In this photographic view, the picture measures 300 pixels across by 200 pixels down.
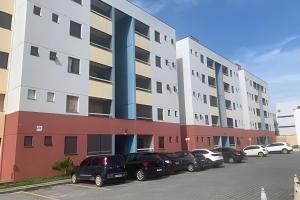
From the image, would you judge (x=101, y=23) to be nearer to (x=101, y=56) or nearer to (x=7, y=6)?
(x=101, y=56)

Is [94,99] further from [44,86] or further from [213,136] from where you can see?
[213,136]

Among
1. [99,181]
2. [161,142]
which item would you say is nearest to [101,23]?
[161,142]

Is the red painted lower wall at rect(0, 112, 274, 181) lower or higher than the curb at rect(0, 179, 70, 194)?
higher

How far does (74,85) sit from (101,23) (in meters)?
7.76

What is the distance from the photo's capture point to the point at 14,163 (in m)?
20.7

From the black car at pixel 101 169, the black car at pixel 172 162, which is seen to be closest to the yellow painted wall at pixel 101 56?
the black car at pixel 172 162

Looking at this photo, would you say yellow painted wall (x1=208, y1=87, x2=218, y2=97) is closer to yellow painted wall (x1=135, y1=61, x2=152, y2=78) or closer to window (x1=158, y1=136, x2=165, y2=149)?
yellow painted wall (x1=135, y1=61, x2=152, y2=78)

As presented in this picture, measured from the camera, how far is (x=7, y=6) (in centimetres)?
2536

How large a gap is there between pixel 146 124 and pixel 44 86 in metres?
12.9

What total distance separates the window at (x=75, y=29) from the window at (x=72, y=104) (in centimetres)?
579

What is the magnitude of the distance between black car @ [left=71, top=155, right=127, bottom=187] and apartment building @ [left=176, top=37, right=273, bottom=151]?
24.2m

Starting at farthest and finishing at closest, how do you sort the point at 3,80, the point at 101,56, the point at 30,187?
the point at 101,56, the point at 3,80, the point at 30,187

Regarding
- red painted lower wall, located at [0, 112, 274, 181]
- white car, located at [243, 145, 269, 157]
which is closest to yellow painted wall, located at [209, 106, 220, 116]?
white car, located at [243, 145, 269, 157]

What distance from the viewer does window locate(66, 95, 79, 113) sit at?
25.5m
